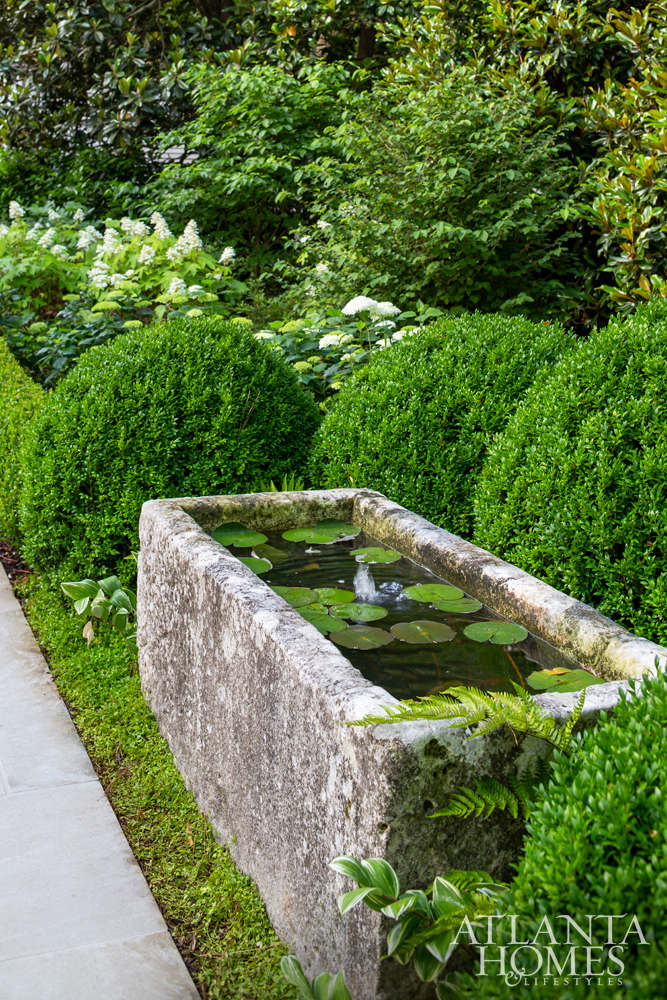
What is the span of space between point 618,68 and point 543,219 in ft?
4.83

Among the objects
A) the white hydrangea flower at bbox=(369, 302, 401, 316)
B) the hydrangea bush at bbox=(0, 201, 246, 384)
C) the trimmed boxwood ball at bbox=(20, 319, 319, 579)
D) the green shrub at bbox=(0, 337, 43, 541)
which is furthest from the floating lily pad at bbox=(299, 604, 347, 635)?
the hydrangea bush at bbox=(0, 201, 246, 384)

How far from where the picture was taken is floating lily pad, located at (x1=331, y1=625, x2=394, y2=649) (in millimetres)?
2537

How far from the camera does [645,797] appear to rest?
1.35 metres

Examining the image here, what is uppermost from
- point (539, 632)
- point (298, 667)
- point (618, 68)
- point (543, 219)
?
point (618, 68)

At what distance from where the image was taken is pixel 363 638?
2.58 meters

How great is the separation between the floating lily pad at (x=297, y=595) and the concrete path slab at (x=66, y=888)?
952 mm

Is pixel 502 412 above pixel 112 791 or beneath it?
above

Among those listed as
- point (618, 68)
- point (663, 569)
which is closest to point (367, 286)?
point (618, 68)

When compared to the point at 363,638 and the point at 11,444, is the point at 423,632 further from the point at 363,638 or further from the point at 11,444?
the point at 11,444

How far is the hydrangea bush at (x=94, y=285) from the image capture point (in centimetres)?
688

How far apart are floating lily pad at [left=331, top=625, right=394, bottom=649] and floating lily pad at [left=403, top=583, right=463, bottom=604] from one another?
0.27 meters

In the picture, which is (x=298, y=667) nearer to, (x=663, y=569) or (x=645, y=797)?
(x=645, y=797)

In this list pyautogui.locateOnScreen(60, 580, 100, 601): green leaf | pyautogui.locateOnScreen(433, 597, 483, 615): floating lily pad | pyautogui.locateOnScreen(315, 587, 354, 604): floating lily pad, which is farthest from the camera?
pyautogui.locateOnScreen(60, 580, 100, 601): green leaf

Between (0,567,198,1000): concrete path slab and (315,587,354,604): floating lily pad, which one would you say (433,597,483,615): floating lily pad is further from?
(0,567,198,1000): concrete path slab
